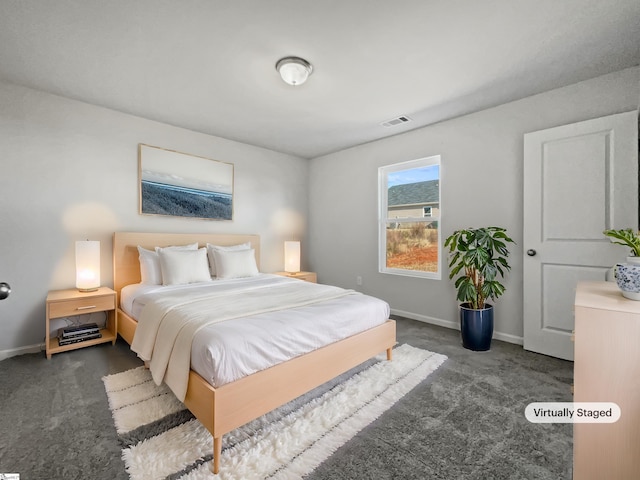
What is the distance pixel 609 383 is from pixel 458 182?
264 centimetres

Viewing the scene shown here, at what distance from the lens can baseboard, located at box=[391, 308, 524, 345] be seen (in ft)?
9.80

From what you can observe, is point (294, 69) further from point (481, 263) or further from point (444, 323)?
point (444, 323)

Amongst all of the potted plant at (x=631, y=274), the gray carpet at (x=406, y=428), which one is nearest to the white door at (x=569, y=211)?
the gray carpet at (x=406, y=428)

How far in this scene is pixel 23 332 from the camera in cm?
275

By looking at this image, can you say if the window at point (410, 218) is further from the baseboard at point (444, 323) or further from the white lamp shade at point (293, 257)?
the white lamp shade at point (293, 257)

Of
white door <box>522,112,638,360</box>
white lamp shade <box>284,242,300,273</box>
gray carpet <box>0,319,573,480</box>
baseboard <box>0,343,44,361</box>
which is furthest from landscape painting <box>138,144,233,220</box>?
white door <box>522,112,638,360</box>

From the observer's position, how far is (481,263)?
2795mm

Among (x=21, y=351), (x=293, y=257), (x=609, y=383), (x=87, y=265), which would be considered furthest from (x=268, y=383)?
(x=293, y=257)

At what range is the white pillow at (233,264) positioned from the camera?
3.47 metres

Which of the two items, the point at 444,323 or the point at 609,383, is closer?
the point at 609,383

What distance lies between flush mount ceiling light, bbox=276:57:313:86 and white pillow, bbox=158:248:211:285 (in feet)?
6.86

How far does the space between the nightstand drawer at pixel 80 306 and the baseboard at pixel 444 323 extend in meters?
3.34

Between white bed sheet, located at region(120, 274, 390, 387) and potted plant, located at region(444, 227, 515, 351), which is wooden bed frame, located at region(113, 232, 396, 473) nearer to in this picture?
white bed sheet, located at region(120, 274, 390, 387)

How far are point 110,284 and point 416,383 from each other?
3.30m
